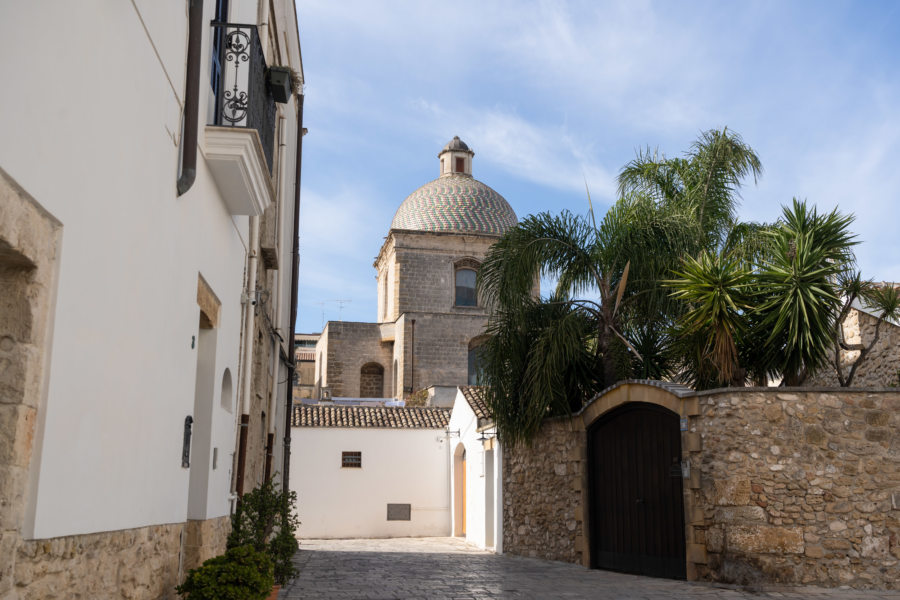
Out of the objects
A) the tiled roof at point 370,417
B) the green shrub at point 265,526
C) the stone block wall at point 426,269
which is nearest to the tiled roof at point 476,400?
the tiled roof at point 370,417

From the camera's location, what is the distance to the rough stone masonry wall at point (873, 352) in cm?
1323

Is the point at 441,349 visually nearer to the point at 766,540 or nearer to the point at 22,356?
the point at 766,540

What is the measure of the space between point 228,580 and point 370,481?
61.0 feet

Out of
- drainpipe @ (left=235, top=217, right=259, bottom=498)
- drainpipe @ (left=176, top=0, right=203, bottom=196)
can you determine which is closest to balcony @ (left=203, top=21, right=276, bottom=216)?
drainpipe @ (left=176, top=0, right=203, bottom=196)

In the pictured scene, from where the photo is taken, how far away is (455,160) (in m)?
38.1

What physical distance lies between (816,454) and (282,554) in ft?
20.3

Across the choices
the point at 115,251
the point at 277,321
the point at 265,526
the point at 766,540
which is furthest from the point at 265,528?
the point at 766,540

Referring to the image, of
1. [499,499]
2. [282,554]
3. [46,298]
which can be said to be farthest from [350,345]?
[46,298]

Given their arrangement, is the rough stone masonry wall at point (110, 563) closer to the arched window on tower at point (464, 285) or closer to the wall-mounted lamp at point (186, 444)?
the wall-mounted lamp at point (186, 444)

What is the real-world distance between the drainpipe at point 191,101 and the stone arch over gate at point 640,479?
717 centimetres

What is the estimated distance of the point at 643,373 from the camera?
1410cm

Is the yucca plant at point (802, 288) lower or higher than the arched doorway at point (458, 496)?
higher

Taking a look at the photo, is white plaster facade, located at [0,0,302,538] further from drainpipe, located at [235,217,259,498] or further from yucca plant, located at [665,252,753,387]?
yucca plant, located at [665,252,753,387]

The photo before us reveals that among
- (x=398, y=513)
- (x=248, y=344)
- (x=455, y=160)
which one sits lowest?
(x=398, y=513)
